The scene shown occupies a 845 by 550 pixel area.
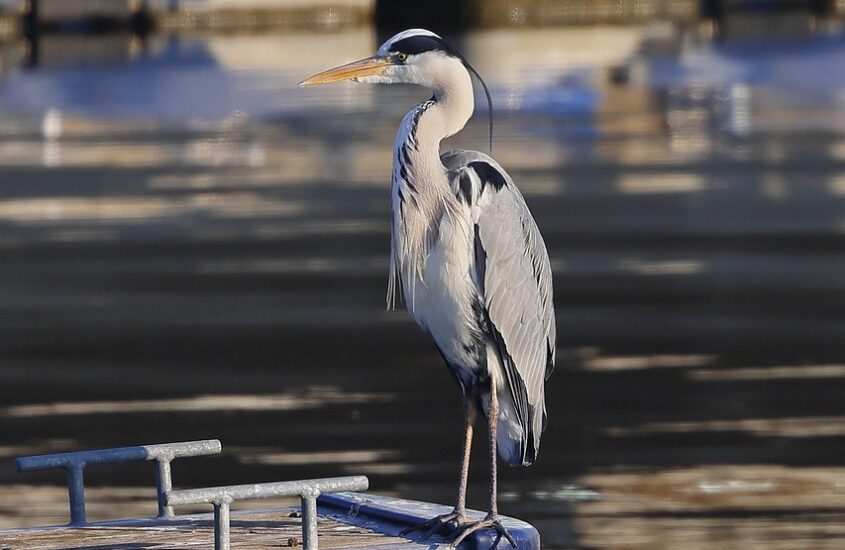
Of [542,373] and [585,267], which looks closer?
[542,373]

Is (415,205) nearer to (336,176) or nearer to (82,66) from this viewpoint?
(336,176)

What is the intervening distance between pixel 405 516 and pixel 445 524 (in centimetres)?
22

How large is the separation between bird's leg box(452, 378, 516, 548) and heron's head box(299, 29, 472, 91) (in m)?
1.00

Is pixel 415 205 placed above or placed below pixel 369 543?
above

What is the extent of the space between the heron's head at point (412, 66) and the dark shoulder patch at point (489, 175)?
Result: 0.89ft

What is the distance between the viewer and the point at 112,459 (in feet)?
20.6

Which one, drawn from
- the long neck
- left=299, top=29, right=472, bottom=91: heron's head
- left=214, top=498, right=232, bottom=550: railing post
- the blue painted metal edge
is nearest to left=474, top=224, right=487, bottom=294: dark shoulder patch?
the long neck

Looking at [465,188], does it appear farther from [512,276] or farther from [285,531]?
[285,531]

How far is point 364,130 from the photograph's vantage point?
22.3m

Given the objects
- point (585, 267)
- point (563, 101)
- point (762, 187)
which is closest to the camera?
point (585, 267)

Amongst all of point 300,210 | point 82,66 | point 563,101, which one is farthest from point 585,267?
point 82,66

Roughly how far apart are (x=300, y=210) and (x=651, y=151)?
5.50 metres

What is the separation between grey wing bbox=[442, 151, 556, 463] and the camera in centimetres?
611

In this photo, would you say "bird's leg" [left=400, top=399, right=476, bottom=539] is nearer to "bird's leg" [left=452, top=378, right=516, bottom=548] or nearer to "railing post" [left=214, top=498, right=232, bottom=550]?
"bird's leg" [left=452, top=378, right=516, bottom=548]
